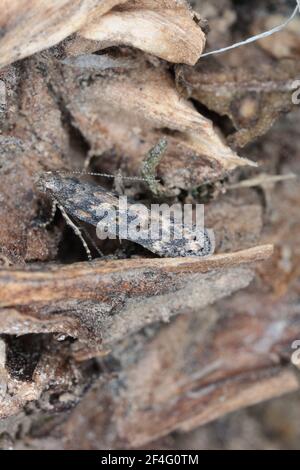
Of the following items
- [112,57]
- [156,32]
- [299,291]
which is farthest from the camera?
[299,291]

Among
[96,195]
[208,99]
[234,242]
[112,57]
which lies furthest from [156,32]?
[234,242]

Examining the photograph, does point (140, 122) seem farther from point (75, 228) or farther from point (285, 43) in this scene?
point (285, 43)

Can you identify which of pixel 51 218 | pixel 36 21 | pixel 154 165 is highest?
pixel 36 21

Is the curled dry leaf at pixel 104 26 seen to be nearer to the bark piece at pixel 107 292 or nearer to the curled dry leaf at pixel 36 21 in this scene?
the curled dry leaf at pixel 36 21

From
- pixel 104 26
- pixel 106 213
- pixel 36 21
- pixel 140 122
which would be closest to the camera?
pixel 36 21

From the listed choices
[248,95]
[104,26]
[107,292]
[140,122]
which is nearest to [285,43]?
[248,95]

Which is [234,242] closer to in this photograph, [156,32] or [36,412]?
[156,32]

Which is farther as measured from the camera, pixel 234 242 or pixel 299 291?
pixel 299 291
